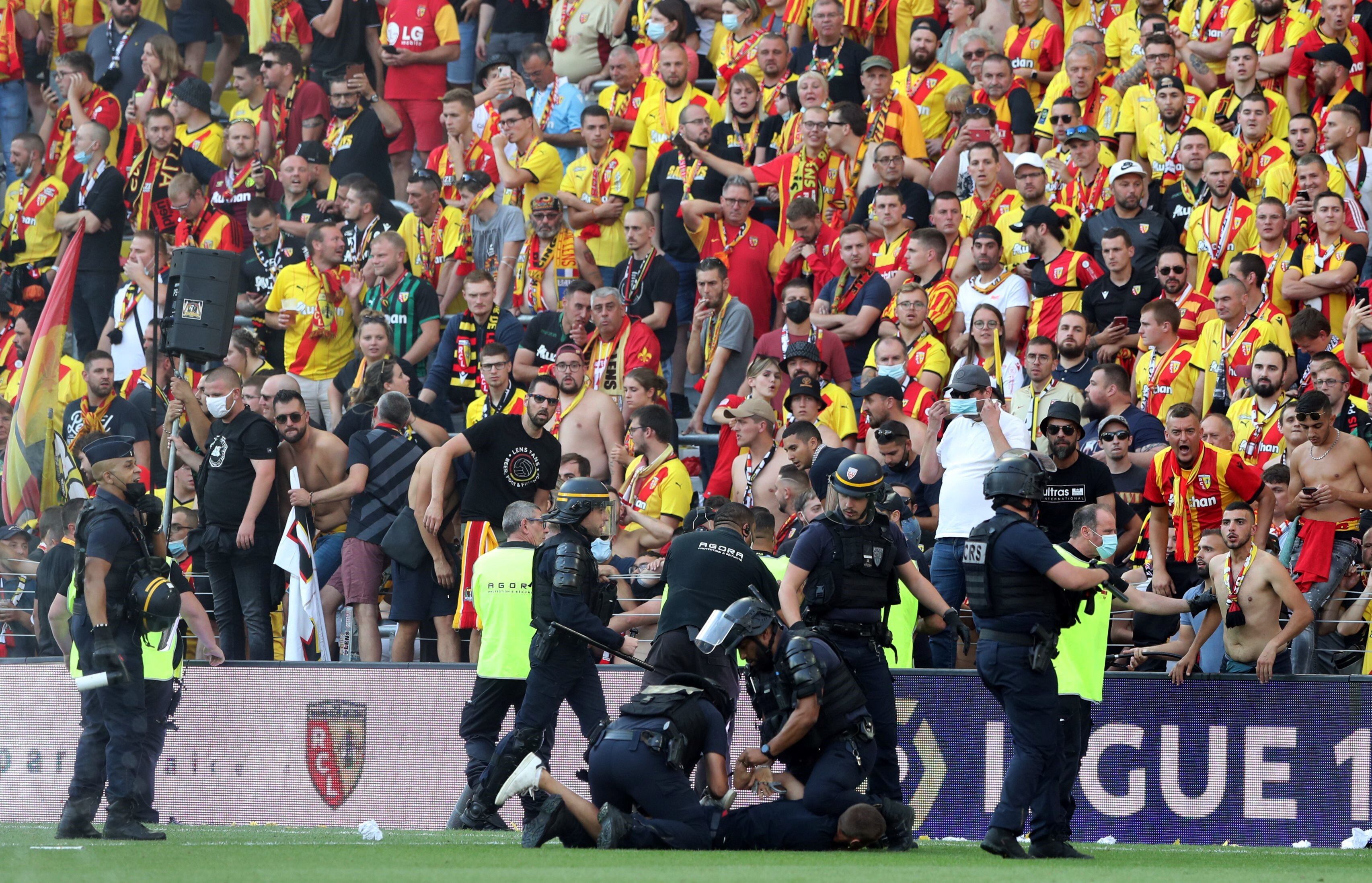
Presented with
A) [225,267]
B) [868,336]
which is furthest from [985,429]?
[225,267]

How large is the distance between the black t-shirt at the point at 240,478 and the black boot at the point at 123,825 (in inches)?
138

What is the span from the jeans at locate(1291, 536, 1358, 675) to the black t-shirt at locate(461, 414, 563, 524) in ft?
15.9

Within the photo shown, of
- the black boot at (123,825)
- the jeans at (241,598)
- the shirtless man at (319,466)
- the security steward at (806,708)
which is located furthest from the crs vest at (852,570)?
the shirtless man at (319,466)

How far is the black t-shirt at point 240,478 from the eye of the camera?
12.3 m

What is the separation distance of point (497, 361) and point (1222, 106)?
6329 mm

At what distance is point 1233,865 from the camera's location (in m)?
8.48

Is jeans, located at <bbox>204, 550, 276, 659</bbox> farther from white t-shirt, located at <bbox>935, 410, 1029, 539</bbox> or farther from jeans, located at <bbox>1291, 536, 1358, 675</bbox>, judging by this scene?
jeans, located at <bbox>1291, 536, 1358, 675</bbox>

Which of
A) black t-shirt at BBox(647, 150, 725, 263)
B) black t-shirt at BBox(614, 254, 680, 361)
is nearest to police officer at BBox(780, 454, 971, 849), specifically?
black t-shirt at BBox(614, 254, 680, 361)

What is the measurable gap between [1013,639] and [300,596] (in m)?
5.31

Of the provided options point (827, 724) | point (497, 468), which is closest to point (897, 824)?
point (827, 724)

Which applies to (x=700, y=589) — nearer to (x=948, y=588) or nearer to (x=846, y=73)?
(x=948, y=588)

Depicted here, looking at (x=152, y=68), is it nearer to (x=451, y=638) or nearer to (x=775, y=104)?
(x=775, y=104)

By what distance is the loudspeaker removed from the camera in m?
11.4

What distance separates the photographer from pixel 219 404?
12508 millimetres
